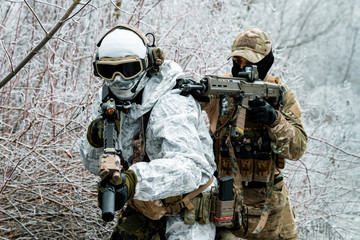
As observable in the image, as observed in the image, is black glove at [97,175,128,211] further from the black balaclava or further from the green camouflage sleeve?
the black balaclava

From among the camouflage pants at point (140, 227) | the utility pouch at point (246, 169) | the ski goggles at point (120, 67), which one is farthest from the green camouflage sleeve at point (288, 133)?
the ski goggles at point (120, 67)

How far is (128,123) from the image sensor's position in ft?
8.24

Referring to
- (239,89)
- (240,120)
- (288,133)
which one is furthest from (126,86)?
(288,133)

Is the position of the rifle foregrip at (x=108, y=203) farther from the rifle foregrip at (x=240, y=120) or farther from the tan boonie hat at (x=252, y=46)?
the tan boonie hat at (x=252, y=46)

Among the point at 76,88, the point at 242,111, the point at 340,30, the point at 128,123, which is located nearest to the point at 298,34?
the point at 340,30

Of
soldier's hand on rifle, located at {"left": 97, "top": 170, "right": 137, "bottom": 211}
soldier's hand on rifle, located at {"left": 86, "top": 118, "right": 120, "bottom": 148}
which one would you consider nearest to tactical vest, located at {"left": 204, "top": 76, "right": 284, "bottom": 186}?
soldier's hand on rifle, located at {"left": 86, "top": 118, "right": 120, "bottom": 148}

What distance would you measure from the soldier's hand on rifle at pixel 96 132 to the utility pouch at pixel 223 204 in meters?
0.63

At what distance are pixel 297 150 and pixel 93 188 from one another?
1.81m

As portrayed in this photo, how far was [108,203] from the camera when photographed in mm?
1854

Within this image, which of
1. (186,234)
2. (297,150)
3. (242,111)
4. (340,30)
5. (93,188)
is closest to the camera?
(186,234)

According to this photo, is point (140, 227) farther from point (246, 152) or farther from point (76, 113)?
point (76, 113)

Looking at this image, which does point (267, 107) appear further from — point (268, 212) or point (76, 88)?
point (76, 88)

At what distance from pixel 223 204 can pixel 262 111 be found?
36.6 inches

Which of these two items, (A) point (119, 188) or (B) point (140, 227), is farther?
(B) point (140, 227)
